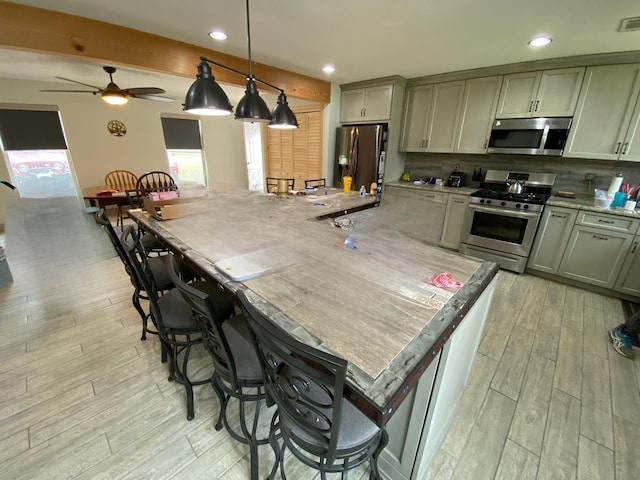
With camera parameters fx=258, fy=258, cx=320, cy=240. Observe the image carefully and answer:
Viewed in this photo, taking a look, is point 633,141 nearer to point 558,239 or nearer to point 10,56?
point 558,239

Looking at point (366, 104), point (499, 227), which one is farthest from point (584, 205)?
point (366, 104)

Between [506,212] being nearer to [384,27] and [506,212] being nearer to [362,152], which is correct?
[362,152]

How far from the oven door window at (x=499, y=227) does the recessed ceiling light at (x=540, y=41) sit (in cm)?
173

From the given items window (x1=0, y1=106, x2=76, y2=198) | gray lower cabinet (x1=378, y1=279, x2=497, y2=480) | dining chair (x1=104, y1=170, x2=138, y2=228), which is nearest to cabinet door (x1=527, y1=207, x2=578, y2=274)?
gray lower cabinet (x1=378, y1=279, x2=497, y2=480)

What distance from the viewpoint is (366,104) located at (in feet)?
13.2

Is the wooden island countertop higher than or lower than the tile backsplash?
lower

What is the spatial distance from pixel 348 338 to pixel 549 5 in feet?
8.59

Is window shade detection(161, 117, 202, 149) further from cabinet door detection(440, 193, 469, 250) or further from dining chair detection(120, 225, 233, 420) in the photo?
cabinet door detection(440, 193, 469, 250)

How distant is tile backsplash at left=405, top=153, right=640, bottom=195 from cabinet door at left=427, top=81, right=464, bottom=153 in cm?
34

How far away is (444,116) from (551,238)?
6.83 ft

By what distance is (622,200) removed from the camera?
2713mm

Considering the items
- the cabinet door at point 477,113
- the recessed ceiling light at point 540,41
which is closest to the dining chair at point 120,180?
the cabinet door at point 477,113

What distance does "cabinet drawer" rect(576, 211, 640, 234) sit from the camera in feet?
8.26

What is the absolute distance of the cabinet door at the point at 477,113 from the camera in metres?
3.27
